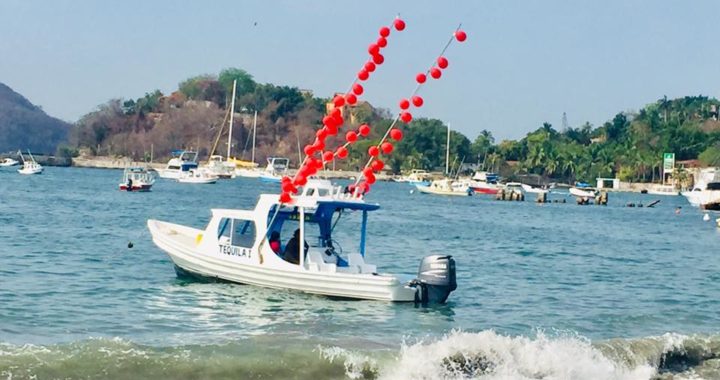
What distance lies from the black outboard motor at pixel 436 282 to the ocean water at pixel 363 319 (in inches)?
12.1

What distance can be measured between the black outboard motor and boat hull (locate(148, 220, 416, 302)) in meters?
0.22

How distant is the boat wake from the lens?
15.1 meters

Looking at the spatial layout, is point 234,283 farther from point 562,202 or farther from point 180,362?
point 562,202

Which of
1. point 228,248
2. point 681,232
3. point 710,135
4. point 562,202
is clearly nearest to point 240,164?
point 562,202

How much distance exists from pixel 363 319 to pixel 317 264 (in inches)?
107

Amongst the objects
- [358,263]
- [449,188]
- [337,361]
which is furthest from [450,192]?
[337,361]

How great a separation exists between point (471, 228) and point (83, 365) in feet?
143

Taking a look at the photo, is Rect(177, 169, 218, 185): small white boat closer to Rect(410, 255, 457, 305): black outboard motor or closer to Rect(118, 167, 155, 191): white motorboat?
Rect(118, 167, 155, 191): white motorboat

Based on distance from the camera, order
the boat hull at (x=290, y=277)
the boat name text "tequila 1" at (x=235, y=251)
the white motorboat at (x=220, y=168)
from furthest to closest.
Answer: the white motorboat at (x=220, y=168)
the boat name text "tequila 1" at (x=235, y=251)
the boat hull at (x=290, y=277)

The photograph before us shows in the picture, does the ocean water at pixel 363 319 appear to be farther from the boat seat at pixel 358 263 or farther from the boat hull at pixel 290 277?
the boat seat at pixel 358 263

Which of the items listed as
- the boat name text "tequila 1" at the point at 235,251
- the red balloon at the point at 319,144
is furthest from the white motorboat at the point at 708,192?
the red balloon at the point at 319,144

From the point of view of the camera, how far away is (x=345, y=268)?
23.5 metres

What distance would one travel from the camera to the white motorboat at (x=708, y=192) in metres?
94.4

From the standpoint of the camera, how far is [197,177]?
11800 centimetres
